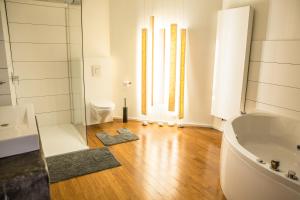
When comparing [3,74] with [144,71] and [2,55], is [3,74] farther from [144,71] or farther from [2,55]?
[144,71]

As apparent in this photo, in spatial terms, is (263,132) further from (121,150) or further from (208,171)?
(121,150)

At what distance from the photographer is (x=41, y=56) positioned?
143 inches

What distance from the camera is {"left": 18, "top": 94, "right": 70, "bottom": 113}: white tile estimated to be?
3.72m

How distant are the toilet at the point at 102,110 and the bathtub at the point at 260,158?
1981 mm

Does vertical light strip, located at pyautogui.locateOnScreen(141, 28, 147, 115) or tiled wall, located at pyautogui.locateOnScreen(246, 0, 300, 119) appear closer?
tiled wall, located at pyautogui.locateOnScreen(246, 0, 300, 119)

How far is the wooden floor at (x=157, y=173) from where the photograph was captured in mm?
2240

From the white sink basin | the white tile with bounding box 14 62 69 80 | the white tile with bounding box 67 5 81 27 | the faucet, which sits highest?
the white tile with bounding box 67 5 81 27

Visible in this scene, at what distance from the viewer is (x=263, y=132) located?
3.04m

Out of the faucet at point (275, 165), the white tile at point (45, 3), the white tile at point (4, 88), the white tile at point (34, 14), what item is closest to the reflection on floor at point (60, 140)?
the white tile at point (4, 88)

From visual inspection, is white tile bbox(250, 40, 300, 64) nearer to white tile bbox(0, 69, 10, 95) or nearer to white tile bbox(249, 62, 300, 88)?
white tile bbox(249, 62, 300, 88)

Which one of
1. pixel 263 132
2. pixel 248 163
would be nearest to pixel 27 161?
pixel 248 163

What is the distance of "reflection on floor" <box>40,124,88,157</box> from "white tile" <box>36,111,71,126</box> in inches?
3.2

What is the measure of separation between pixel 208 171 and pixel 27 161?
1995mm

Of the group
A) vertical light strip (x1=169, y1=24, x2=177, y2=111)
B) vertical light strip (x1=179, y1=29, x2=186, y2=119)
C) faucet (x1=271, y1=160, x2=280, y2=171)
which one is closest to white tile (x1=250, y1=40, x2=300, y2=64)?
vertical light strip (x1=179, y1=29, x2=186, y2=119)
